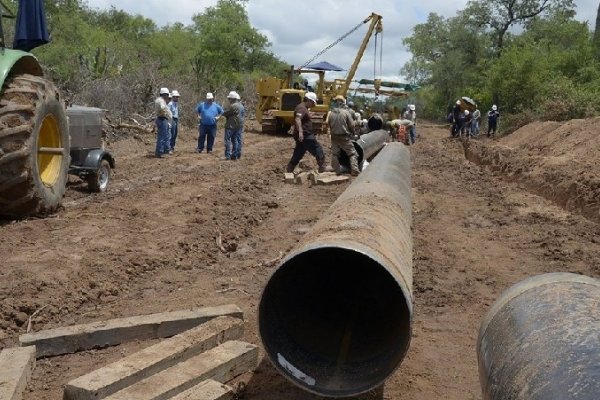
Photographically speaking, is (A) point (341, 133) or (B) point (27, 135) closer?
(B) point (27, 135)

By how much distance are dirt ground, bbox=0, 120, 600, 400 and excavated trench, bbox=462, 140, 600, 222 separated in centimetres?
4

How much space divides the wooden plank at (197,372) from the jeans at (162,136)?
34.8ft

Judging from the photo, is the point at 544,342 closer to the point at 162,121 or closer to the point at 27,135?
the point at 27,135

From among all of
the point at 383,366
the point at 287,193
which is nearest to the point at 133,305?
the point at 383,366

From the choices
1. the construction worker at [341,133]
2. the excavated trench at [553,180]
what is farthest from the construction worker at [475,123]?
the construction worker at [341,133]

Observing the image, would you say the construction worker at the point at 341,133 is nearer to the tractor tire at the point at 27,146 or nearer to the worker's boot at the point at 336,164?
the worker's boot at the point at 336,164

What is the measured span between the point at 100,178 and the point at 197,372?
21.7 ft

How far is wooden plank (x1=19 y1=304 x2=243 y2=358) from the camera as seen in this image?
174 inches

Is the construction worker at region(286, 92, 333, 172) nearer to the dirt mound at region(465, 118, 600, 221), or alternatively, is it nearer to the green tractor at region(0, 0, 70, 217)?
the dirt mound at region(465, 118, 600, 221)

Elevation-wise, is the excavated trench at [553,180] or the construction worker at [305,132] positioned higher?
the construction worker at [305,132]

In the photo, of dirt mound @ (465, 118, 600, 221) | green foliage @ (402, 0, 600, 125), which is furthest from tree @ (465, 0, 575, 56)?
dirt mound @ (465, 118, 600, 221)

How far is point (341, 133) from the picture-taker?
489 inches

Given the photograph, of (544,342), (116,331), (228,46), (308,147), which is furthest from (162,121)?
(228,46)

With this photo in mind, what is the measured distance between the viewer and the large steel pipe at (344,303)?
11.6 ft
